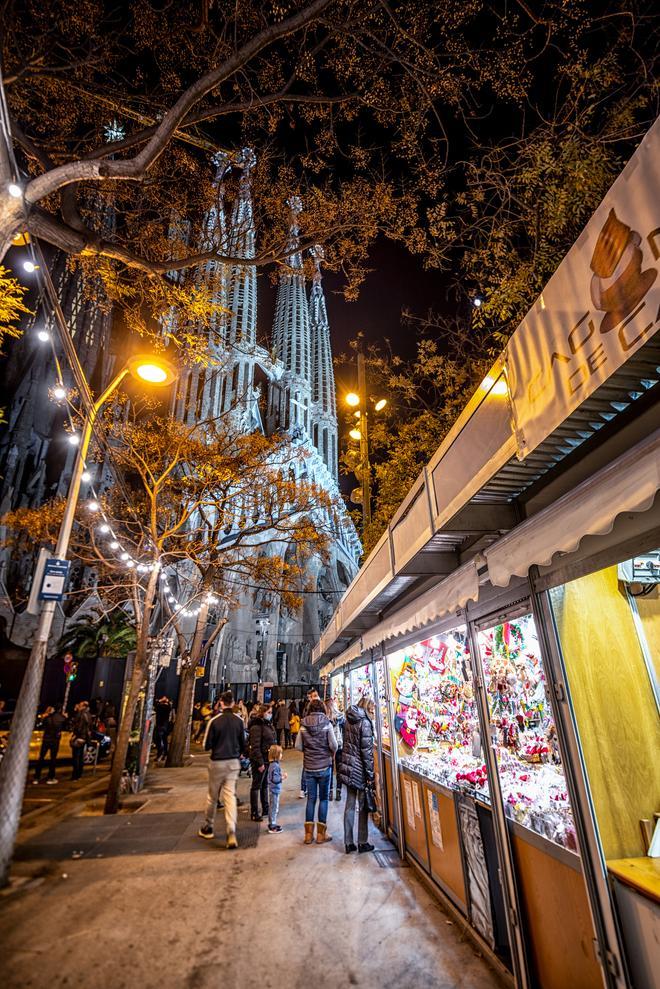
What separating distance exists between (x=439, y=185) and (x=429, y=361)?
4351 mm

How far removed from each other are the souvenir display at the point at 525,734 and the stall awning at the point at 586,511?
84cm

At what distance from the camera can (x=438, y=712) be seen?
5.77m

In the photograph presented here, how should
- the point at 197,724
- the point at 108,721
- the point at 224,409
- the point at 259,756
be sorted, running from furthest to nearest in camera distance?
the point at 224,409
the point at 197,724
the point at 108,721
the point at 259,756

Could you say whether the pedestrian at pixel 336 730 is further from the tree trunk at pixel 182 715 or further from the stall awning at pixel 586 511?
the stall awning at pixel 586 511

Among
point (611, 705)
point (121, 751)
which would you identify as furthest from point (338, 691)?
point (611, 705)

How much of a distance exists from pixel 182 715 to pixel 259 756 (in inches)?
312

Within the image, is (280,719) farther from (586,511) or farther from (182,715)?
(586,511)

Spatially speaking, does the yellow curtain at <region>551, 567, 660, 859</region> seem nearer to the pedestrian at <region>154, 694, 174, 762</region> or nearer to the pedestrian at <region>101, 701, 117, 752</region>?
the pedestrian at <region>154, 694, 174, 762</region>

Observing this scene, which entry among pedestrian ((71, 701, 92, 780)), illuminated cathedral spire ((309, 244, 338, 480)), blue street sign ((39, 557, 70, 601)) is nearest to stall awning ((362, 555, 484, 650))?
blue street sign ((39, 557, 70, 601))

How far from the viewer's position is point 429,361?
36.2 ft

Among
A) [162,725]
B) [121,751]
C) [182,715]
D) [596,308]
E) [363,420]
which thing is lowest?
[162,725]

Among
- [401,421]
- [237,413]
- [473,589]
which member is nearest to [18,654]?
[401,421]

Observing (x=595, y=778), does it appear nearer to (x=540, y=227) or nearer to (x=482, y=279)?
(x=540, y=227)

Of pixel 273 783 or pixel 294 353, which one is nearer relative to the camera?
pixel 273 783
